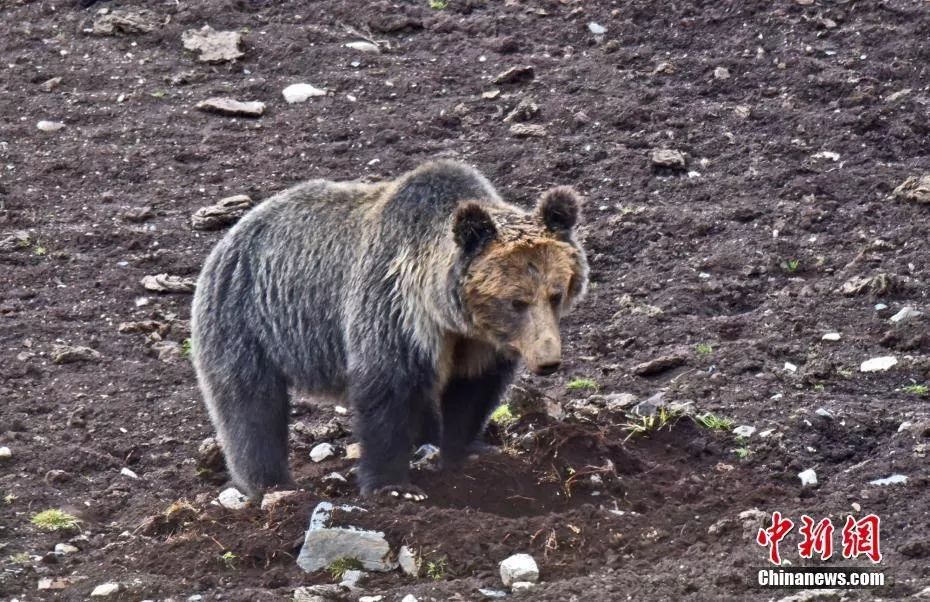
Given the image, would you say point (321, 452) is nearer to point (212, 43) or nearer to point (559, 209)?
point (559, 209)

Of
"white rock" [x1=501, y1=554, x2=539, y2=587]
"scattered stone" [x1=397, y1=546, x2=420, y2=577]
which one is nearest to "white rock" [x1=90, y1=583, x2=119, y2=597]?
"scattered stone" [x1=397, y1=546, x2=420, y2=577]

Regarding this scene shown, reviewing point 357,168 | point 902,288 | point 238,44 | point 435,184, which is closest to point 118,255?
point 357,168

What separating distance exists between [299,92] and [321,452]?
4.66 metres

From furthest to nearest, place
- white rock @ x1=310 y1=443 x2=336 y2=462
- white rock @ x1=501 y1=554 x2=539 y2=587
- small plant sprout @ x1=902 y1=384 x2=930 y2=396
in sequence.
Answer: white rock @ x1=310 y1=443 x2=336 y2=462 → small plant sprout @ x1=902 y1=384 x2=930 y2=396 → white rock @ x1=501 y1=554 x2=539 y2=587

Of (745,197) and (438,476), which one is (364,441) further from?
(745,197)

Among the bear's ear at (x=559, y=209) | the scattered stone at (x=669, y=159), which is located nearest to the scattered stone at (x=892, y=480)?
the bear's ear at (x=559, y=209)

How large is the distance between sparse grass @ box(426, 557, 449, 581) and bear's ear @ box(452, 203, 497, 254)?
139 centimetres

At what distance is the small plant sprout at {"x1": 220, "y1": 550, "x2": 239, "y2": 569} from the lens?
638cm

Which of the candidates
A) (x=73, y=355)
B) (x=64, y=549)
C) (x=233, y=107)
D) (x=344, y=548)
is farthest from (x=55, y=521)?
(x=233, y=107)

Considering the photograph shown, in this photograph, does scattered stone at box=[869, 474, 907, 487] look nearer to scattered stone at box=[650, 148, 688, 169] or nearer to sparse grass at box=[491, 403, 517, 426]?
sparse grass at box=[491, 403, 517, 426]

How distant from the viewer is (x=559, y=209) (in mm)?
6668

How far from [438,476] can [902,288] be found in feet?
10.2

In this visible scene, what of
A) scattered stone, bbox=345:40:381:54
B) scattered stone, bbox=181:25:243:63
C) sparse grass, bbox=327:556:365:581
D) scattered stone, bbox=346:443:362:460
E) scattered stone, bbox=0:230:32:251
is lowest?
scattered stone, bbox=346:443:362:460

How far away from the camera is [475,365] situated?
7.20 metres
